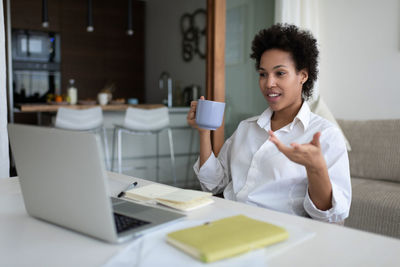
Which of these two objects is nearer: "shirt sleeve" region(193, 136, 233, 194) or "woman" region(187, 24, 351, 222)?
"woman" region(187, 24, 351, 222)

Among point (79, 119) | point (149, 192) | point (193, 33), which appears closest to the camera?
point (149, 192)

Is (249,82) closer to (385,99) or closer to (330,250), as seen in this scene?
(385,99)

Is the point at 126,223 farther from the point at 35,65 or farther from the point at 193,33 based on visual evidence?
the point at 35,65

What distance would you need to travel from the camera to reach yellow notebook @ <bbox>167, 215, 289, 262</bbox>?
0.71m

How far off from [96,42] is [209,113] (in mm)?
5404

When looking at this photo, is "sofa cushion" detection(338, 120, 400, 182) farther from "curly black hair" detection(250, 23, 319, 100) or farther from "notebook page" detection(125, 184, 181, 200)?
"notebook page" detection(125, 184, 181, 200)

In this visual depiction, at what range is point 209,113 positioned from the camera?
4.28 ft

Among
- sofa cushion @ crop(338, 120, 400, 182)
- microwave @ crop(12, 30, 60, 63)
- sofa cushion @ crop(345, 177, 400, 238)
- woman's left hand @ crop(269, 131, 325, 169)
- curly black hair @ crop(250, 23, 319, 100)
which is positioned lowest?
sofa cushion @ crop(345, 177, 400, 238)

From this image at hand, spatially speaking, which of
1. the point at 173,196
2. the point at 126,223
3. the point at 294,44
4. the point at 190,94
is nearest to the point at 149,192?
the point at 173,196

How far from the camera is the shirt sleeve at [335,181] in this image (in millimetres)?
1201

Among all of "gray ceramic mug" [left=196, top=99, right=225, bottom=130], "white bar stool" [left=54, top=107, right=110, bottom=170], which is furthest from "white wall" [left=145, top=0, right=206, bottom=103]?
"gray ceramic mug" [left=196, top=99, right=225, bottom=130]

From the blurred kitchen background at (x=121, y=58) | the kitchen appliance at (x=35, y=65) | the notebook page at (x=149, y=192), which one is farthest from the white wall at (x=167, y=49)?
the notebook page at (x=149, y=192)

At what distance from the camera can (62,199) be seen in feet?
2.87

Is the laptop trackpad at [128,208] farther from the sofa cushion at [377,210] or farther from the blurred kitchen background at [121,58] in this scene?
the blurred kitchen background at [121,58]
